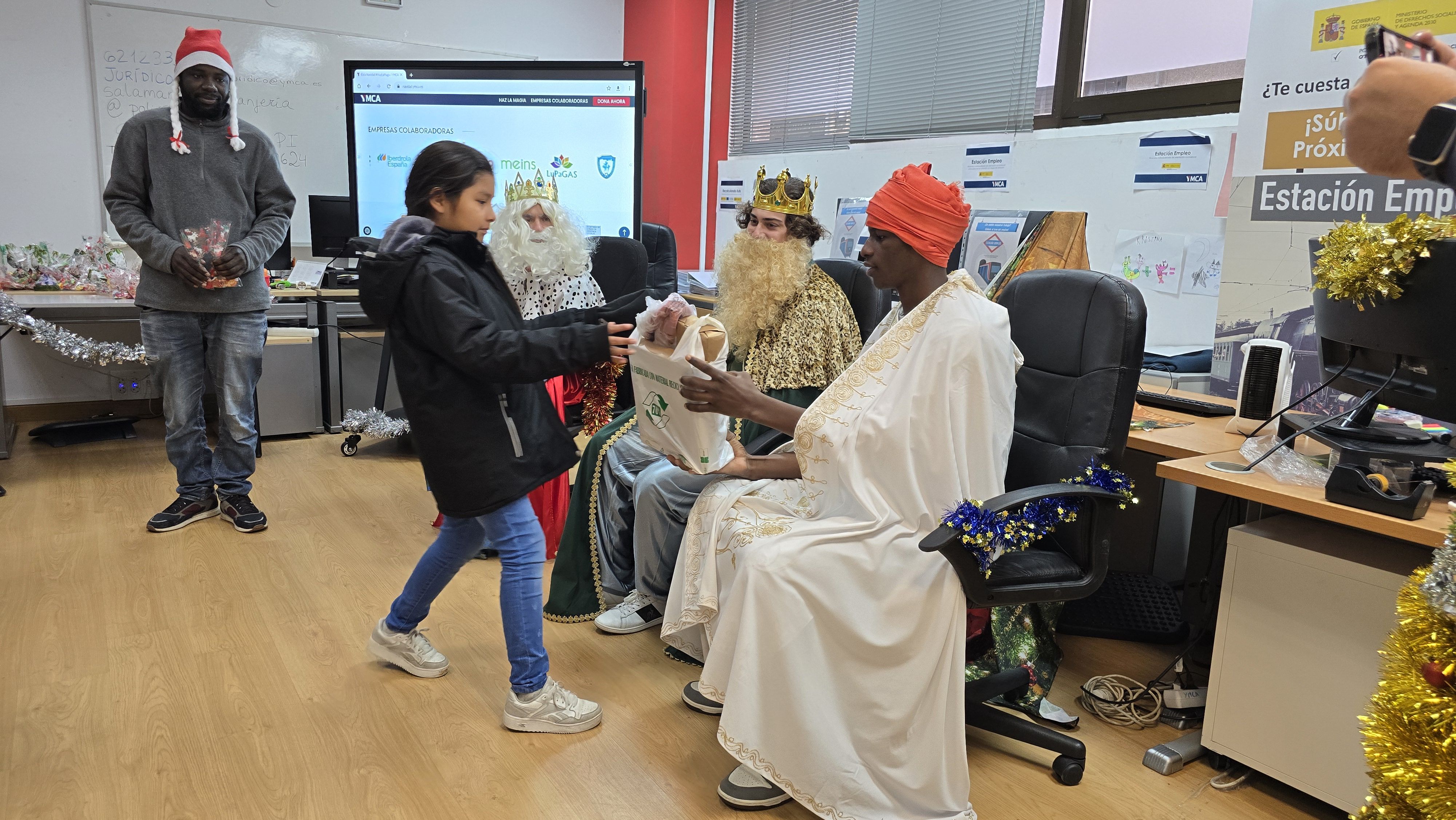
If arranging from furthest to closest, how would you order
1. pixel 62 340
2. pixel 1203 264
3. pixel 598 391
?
1. pixel 62 340
2. pixel 1203 264
3. pixel 598 391

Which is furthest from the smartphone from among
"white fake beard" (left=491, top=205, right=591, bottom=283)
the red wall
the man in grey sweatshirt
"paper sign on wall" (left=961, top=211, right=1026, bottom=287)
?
the red wall

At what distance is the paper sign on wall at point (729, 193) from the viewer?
5.98 meters

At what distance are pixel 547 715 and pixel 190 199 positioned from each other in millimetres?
2499

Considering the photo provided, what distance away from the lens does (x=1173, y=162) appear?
3.29 m

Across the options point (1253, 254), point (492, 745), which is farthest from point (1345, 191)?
point (492, 745)

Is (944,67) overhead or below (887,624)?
overhead

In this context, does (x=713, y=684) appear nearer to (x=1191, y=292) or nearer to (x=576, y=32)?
(x=1191, y=292)

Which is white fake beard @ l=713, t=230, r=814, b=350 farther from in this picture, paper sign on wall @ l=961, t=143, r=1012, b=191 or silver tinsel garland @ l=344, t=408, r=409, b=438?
silver tinsel garland @ l=344, t=408, r=409, b=438

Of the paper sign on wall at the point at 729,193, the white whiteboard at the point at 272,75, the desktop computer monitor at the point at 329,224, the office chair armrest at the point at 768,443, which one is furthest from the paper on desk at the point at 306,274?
the office chair armrest at the point at 768,443

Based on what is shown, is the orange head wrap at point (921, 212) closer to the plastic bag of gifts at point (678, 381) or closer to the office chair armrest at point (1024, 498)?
the plastic bag of gifts at point (678, 381)

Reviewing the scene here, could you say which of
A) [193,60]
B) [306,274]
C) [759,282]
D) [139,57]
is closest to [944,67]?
[759,282]

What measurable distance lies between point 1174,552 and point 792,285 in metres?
1.62

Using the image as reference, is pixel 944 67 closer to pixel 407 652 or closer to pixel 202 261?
pixel 202 261

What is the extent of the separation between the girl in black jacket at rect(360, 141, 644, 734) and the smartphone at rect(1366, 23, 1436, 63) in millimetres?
1448
